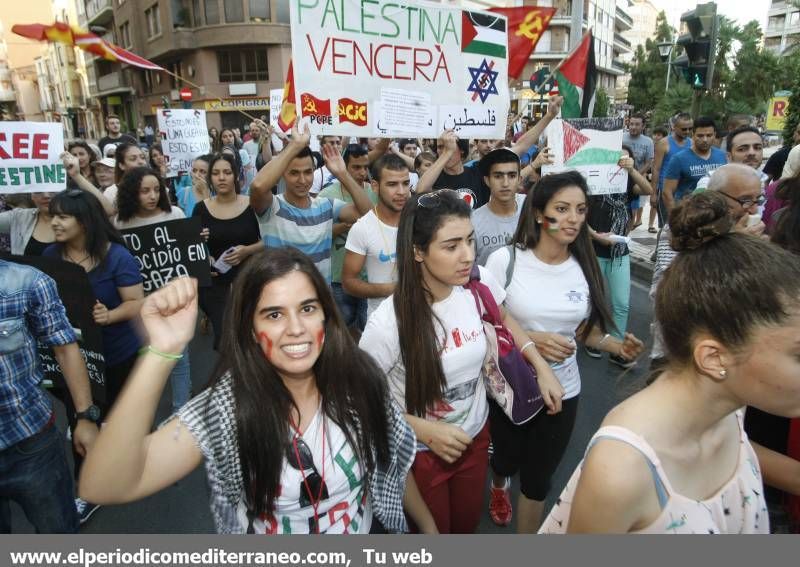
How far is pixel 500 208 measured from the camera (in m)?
3.80

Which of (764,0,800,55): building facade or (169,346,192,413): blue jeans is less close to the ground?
(764,0,800,55): building facade

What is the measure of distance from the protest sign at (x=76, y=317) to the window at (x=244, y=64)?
107ft

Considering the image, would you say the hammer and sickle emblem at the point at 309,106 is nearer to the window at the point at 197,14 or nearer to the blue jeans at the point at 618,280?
the blue jeans at the point at 618,280

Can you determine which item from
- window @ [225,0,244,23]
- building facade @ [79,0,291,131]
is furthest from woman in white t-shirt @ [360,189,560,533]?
window @ [225,0,244,23]

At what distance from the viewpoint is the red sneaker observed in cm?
289

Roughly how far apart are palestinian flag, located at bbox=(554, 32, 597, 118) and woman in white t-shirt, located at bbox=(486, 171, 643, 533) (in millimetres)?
2308

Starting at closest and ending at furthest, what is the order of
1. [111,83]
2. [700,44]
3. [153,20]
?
[700,44] < [153,20] < [111,83]

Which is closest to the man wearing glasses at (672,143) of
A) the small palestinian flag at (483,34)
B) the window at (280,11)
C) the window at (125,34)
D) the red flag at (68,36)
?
the small palestinian flag at (483,34)

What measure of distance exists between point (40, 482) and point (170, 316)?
1.23 metres

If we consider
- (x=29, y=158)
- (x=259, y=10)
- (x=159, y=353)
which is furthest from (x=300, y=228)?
(x=259, y=10)

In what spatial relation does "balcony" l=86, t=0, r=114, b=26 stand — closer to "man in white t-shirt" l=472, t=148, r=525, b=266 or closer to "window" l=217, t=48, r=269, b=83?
"window" l=217, t=48, r=269, b=83

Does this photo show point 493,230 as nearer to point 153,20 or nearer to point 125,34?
point 153,20

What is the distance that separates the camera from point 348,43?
3.53m
